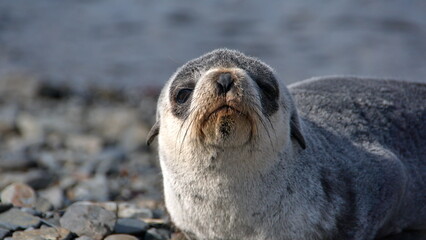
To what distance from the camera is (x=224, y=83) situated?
5156 mm

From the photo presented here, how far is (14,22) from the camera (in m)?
23.2

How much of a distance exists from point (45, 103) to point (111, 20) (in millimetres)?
7967

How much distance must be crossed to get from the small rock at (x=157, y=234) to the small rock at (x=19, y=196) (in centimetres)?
129

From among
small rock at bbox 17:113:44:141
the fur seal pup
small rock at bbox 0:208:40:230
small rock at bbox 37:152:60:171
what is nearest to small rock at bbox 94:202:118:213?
small rock at bbox 0:208:40:230

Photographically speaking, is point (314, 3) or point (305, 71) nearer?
point (305, 71)

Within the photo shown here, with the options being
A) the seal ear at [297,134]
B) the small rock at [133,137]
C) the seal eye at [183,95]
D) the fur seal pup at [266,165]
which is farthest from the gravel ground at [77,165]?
the seal ear at [297,134]

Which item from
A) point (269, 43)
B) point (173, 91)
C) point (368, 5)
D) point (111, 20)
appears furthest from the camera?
point (111, 20)

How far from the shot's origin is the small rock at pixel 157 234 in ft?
21.7

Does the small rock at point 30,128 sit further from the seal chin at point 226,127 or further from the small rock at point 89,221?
the seal chin at point 226,127

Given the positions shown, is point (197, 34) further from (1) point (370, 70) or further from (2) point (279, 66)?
(1) point (370, 70)

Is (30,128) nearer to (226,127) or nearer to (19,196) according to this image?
(19,196)

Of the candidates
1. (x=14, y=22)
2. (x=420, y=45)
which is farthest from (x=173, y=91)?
(x=14, y=22)

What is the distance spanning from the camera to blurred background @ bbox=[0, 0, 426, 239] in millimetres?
9258

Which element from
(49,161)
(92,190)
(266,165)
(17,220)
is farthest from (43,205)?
(49,161)
